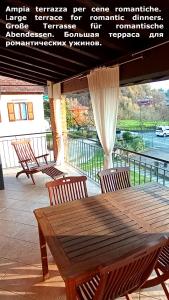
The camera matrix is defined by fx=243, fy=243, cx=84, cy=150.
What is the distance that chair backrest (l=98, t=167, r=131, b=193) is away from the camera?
2.55m

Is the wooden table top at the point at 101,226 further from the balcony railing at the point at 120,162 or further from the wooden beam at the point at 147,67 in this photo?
the wooden beam at the point at 147,67

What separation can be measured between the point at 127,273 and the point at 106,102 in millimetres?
2816

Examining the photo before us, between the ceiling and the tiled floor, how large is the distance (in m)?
2.28

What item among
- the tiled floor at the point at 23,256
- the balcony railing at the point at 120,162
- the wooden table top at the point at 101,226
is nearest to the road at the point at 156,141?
the balcony railing at the point at 120,162

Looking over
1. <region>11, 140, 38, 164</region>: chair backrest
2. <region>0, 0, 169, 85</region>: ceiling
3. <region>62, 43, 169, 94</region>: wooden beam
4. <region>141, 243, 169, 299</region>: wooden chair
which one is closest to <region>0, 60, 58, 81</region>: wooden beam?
<region>0, 0, 169, 85</region>: ceiling

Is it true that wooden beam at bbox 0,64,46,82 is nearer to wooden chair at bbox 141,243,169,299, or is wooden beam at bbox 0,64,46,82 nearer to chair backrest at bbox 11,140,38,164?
chair backrest at bbox 11,140,38,164

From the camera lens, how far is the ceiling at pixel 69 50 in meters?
2.32

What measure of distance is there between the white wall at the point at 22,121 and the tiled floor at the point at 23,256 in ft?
16.1

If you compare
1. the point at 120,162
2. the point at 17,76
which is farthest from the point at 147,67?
the point at 17,76

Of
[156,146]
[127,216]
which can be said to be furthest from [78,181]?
[156,146]

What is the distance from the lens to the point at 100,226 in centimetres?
178

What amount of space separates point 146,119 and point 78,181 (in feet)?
8.91

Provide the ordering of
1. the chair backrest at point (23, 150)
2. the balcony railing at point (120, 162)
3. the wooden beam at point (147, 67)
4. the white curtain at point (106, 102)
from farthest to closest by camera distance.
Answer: the chair backrest at point (23, 150), the white curtain at point (106, 102), the balcony railing at point (120, 162), the wooden beam at point (147, 67)

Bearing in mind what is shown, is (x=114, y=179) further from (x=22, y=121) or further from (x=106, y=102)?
(x=22, y=121)
